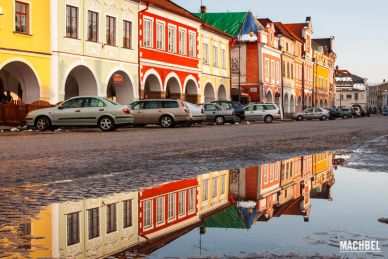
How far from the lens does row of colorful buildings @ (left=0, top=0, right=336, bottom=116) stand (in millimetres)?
30703

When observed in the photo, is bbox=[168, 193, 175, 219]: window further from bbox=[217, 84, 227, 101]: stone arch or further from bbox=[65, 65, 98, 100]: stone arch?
bbox=[217, 84, 227, 101]: stone arch

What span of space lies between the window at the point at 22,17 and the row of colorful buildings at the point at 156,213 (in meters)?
23.1

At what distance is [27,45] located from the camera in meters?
30.1

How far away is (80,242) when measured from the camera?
15.3 feet

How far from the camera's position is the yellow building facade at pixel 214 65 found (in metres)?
50.3

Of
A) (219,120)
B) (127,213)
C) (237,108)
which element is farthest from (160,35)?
(127,213)

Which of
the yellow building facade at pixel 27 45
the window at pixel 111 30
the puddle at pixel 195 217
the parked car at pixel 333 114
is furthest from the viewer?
the parked car at pixel 333 114

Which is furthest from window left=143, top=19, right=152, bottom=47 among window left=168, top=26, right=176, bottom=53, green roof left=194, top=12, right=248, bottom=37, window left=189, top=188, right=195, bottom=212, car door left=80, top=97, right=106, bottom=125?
window left=189, top=188, right=195, bottom=212

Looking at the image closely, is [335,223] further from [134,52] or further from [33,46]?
[134,52]

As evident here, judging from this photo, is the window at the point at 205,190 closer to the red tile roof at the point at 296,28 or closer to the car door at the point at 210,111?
the car door at the point at 210,111

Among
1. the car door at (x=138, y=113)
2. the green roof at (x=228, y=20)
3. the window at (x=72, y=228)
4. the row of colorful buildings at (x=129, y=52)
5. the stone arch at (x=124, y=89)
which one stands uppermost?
the green roof at (x=228, y=20)

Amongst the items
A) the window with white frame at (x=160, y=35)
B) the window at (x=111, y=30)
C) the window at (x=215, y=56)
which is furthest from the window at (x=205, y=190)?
the window at (x=215, y=56)

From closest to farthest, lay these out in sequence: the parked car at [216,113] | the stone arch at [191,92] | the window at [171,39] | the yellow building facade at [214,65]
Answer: the parked car at [216,113] < the window at [171,39] < the stone arch at [191,92] < the yellow building facade at [214,65]

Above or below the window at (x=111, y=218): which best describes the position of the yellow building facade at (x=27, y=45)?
above
